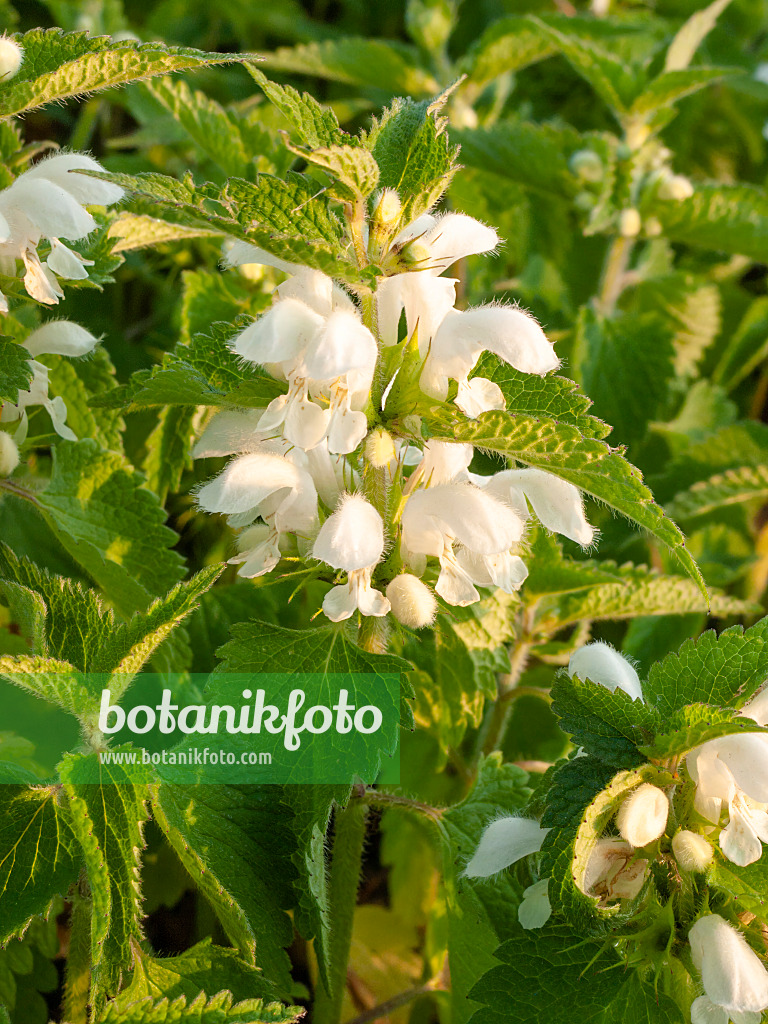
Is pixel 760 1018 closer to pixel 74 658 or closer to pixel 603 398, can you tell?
pixel 74 658

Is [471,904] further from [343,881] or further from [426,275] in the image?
[426,275]

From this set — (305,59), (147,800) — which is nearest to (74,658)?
(147,800)

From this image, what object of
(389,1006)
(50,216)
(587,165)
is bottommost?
(389,1006)

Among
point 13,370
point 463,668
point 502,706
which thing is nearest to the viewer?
point 13,370

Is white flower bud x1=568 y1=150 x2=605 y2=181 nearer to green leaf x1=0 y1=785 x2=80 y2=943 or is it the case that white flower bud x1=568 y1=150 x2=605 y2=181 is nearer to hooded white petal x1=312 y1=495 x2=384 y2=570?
hooded white petal x1=312 y1=495 x2=384 y2=570

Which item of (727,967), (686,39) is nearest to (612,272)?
(686,39)

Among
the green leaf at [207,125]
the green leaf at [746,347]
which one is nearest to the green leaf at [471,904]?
the green leaf at [207,125]

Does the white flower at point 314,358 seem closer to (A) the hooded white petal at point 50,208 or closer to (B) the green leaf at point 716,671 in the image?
(A) the hooded white petal at point 50,208
